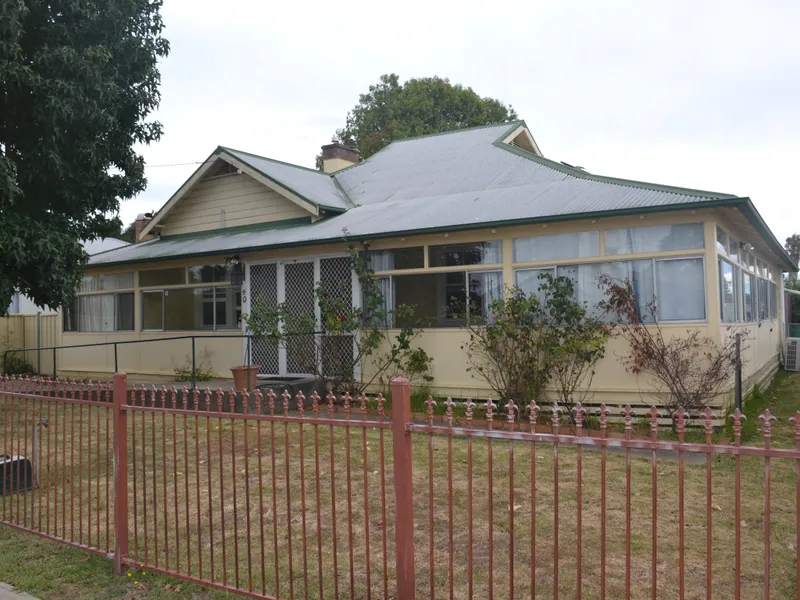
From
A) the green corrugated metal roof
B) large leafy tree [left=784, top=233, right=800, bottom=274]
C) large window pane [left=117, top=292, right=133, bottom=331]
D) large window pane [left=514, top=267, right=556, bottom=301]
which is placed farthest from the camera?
large leafy tree [left=784, top=233, right=800, bottom=274]

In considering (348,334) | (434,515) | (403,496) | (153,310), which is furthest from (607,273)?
(153,310)

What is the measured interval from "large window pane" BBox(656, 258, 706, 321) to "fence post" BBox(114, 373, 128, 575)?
780cm

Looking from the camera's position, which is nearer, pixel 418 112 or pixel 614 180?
pixel 614 180

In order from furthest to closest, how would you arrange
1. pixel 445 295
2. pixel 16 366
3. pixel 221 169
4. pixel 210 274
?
pixel 16 366 → pixel 221 169 → pixel 210 274 → pixel 445 295

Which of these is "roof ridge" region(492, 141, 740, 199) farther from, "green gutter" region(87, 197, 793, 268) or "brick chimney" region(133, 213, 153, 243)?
"brick chimney" region(133, 213, 153, 243)

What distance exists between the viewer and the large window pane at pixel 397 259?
1226 cm

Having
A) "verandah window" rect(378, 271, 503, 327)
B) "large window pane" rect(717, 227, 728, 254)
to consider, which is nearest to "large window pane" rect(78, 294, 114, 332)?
"verandah window" rect(378, 271, 503, 327)

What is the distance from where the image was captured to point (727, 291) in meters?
11.1

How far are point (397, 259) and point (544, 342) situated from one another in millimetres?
3355

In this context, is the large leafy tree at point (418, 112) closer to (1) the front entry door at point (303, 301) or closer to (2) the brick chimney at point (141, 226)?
(2) the brick chimney at point (141, 226)

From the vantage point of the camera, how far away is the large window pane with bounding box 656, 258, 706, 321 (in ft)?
32.5

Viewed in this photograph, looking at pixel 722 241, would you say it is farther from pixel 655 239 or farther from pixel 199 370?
pixel 199 370

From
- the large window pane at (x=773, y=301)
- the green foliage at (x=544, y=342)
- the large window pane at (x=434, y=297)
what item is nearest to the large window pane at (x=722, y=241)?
the green foliage at (x=544, y=342)

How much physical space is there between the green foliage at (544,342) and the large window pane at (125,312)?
1008 centimetres
